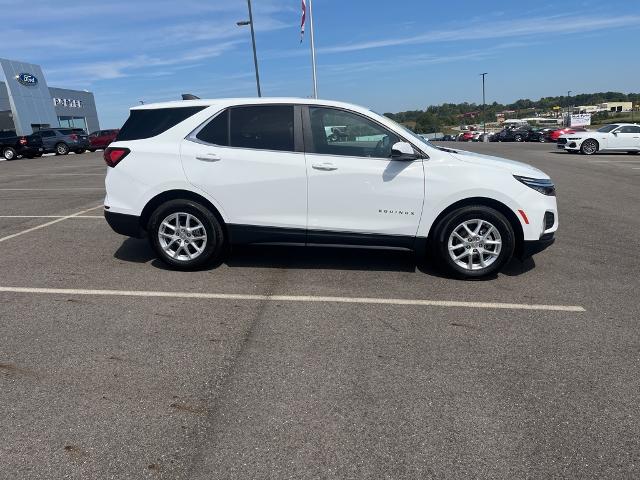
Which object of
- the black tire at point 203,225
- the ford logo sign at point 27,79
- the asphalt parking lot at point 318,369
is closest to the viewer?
the asphalt parking lot at point 318,369

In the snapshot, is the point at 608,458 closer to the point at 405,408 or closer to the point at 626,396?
the point at 626,396

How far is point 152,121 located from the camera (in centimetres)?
549

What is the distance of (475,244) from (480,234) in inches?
4.6

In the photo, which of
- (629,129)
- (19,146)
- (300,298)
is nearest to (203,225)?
(300,298)

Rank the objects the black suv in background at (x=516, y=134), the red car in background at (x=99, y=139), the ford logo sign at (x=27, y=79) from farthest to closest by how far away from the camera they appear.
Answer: the black suv in background at (x=516, y=134) < the ford logo sign at (x=27, y=79) < the red car in background at (x=99, y=139)

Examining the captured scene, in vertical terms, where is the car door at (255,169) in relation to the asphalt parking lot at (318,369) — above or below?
above

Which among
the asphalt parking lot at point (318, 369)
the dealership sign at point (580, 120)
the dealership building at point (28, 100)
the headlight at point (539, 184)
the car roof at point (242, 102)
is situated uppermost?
the dealership building at point (28, 100)

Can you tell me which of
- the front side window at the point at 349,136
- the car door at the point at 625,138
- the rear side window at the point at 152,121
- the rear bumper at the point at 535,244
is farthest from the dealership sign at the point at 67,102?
the rear bumper at the point at 535,244

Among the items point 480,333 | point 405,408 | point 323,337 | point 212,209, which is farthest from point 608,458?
point 212,209

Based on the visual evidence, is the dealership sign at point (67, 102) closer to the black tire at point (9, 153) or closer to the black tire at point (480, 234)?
the black tire at point (9, 153)

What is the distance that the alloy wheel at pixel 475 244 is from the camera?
508 centimetres

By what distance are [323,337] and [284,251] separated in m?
2.59

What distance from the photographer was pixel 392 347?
145 inches

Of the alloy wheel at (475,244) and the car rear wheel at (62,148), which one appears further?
the car rear wheel at (62,148)
